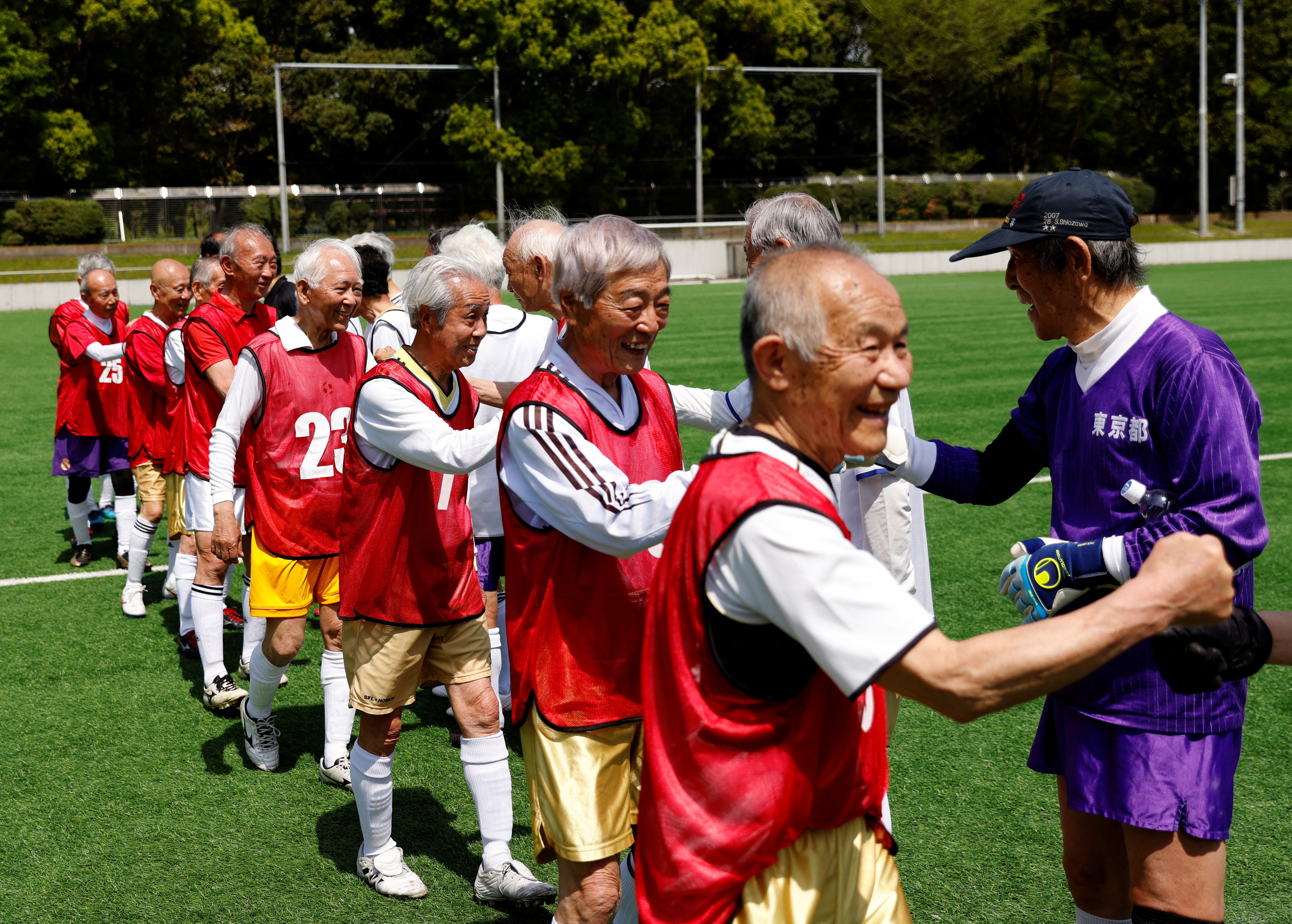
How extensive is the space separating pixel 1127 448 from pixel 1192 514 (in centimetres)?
27

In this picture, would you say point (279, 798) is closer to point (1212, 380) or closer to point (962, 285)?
point (1212, 380)

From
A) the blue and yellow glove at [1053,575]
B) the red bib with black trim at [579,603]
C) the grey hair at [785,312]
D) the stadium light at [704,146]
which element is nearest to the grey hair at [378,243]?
the red bib with black trim at [579,603]

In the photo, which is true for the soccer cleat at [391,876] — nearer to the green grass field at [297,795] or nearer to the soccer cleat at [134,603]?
the green grass field at [297,795]

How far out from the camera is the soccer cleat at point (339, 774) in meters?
5.26

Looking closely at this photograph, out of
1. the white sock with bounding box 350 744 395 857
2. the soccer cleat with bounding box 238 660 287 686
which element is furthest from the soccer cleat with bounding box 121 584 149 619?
the white sock with bounding box 350 744 395 857

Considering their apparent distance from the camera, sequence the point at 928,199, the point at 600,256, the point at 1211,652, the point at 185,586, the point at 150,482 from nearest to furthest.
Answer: the point at 1211,652, the point at 600,256, the point at 185,586, the point at 150,482, the point at 928,199

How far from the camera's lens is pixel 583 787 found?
3.12 m

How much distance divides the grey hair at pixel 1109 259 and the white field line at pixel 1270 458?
26.1 feet

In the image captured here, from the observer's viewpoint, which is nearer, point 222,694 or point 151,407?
point 222,694

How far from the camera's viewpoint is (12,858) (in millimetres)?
4574

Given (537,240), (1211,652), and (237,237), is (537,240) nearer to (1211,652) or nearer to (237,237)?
(237,237)

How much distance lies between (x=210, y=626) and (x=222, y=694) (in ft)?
1.29

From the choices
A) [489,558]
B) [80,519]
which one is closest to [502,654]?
[489,558]

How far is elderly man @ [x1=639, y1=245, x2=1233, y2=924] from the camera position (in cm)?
183
